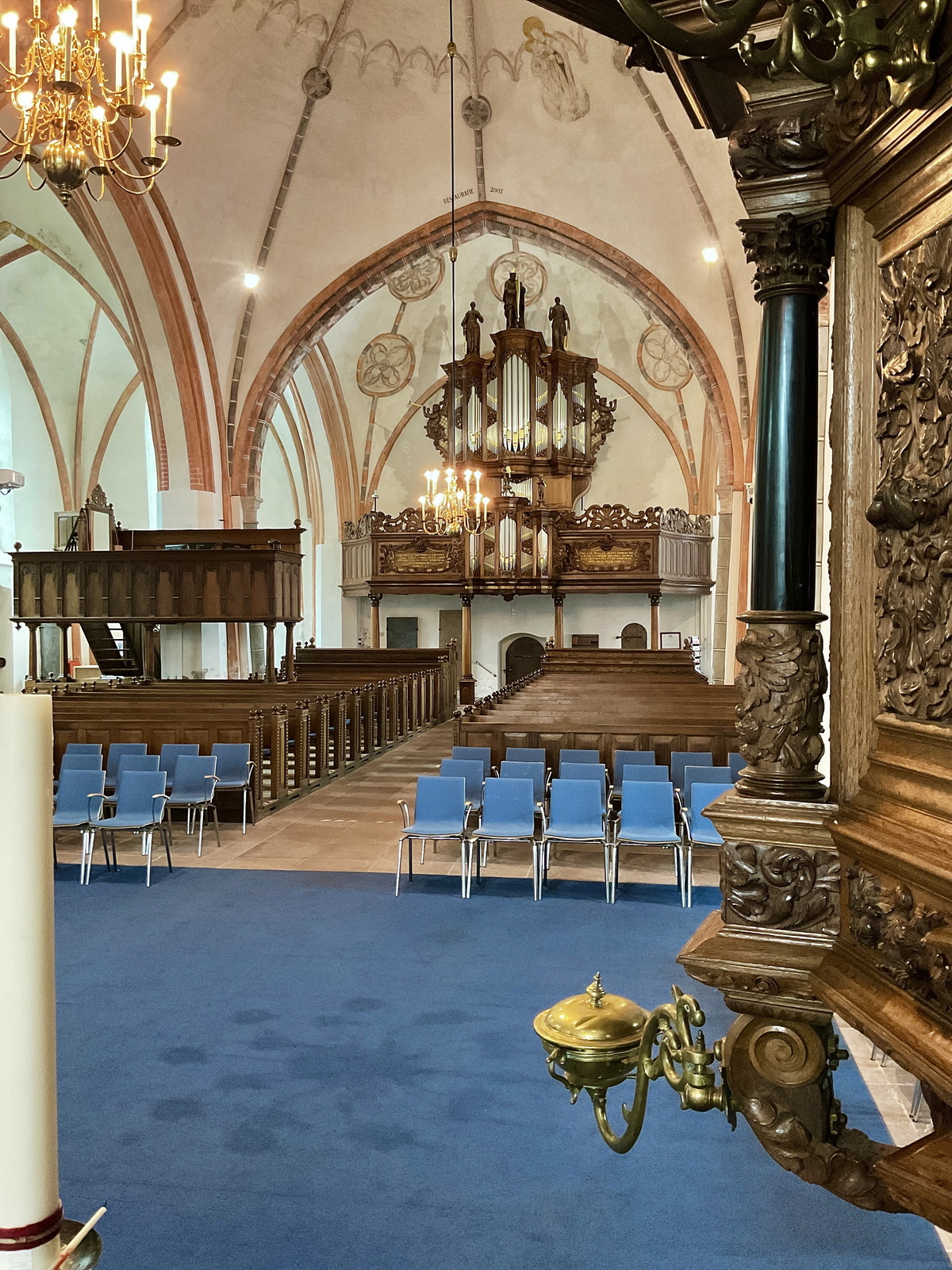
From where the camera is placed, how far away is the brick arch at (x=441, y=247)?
16969mm

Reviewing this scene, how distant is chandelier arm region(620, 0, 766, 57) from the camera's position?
137 cm

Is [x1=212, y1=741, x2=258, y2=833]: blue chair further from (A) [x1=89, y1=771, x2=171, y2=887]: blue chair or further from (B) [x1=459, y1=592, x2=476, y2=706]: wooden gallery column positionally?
(B) [x1=459, y1=592, x2=476, y2=706]: wooden gallery column

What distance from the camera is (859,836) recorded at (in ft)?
5.44

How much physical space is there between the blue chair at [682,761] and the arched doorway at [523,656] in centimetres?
1521

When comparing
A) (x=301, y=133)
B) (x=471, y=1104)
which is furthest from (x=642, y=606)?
(x=471, y=1104)

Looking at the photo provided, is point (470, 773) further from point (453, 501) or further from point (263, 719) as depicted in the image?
point (453, 501)

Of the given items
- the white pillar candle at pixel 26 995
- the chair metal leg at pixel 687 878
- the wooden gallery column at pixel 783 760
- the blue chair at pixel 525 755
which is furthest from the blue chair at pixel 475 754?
the white pillar candle at pixel 26 995

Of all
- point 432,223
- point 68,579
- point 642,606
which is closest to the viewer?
point 68,579

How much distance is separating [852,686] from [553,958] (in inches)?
154

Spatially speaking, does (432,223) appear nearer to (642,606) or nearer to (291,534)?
(291,534)

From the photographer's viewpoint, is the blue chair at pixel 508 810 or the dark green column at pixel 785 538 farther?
the blue chair at pixel 508 810

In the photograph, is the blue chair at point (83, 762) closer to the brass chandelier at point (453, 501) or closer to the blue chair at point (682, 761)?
the blue chair at point (682, 761)

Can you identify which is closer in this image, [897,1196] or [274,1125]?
[897,1196]

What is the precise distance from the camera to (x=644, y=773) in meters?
7.67
